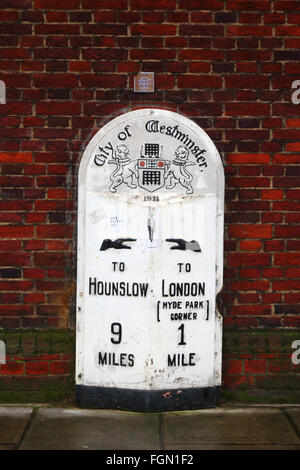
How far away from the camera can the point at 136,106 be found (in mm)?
3951

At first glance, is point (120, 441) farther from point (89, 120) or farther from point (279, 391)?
point (89, 120)

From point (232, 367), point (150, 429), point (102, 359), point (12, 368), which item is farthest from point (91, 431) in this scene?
point (232, 367)

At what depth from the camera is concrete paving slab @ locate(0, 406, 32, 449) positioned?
3.39 m

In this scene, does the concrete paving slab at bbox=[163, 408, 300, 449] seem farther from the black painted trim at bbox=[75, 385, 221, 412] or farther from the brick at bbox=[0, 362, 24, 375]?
the brick at bbox=[0, 362, 24, 375]

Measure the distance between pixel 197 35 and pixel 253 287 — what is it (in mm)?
1800

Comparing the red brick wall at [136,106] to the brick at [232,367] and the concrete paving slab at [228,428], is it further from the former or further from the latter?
→ the concrete paving slab at [228,428]

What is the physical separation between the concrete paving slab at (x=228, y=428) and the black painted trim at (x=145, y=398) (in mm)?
63

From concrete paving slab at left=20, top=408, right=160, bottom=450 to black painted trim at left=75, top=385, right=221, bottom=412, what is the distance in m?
0.06

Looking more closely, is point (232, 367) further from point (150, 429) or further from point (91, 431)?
point (91, 431)

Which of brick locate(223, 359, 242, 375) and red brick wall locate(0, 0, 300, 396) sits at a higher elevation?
red brick wall locate(0, 0, 300, 396)

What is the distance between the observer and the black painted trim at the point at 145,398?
383cm

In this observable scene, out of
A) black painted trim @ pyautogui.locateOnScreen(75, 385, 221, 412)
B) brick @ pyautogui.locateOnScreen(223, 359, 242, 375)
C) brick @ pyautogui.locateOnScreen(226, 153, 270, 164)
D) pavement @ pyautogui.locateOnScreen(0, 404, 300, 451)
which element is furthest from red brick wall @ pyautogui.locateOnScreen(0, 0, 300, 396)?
pavement @ pyautogui.locateOnScreen(0, 404, 300, 451)

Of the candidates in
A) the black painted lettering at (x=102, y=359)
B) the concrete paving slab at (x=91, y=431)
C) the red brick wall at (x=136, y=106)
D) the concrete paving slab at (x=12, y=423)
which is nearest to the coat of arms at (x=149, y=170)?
the red brick wall at (x=136, y=106)

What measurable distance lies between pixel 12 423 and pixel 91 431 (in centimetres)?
54
